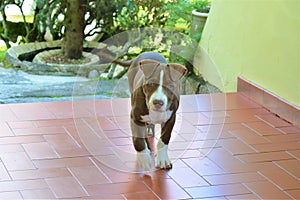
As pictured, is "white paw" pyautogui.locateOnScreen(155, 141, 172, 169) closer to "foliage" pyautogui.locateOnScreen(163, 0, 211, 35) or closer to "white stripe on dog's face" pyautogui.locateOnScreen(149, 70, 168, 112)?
"white stripe on dog's face" pyautogui.locateOnScreen(149, 70, 168, 112)

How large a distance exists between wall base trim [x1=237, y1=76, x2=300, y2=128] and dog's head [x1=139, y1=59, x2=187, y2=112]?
1.06 m

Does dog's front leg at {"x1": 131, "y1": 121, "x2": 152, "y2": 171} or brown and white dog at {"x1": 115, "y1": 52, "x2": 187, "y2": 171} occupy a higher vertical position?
brown and white dog at {"x1": 115, "y1": 52, "x2": 187, "y2": 171}

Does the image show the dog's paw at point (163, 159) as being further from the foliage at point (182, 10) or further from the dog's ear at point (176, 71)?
the foliage at point (182, 10)

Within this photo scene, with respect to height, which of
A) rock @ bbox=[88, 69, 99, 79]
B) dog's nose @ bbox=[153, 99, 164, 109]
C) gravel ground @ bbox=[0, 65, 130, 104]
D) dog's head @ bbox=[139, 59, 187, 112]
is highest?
dog's head @ bbox=[139, 59, 187, 112]

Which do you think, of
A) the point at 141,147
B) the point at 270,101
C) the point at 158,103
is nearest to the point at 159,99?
the point at 158,103

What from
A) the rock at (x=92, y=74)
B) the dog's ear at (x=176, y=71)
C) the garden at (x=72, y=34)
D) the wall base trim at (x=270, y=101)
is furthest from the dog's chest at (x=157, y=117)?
the garden at (x=72, y=34)

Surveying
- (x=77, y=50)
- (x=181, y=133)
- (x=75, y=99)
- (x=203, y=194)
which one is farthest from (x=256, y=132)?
(x=77, y=50)

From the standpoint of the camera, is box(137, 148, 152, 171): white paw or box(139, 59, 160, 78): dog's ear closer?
box(139, 59, 160, 78): dog's ear

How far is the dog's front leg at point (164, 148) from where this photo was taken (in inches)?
112

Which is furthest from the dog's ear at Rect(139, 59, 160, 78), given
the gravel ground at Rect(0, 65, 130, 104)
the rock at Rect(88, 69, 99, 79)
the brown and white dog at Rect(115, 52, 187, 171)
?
the rock at Rect(88, 69, 99, 79)

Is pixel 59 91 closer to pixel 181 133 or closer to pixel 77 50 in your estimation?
pixel 77 50

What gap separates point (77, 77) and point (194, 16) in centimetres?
96

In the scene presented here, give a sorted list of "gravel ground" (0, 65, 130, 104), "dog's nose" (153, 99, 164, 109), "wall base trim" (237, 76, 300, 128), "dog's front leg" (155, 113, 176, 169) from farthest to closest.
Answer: "gravel ground" (0, 65, 130, 104) → "wall base trim" (237, 76, 300, 128) → "dog's front leg" (155, 113, 176, 169) → "dog's nose" (153, 99, 164, 109)

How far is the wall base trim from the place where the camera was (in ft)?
11.5
